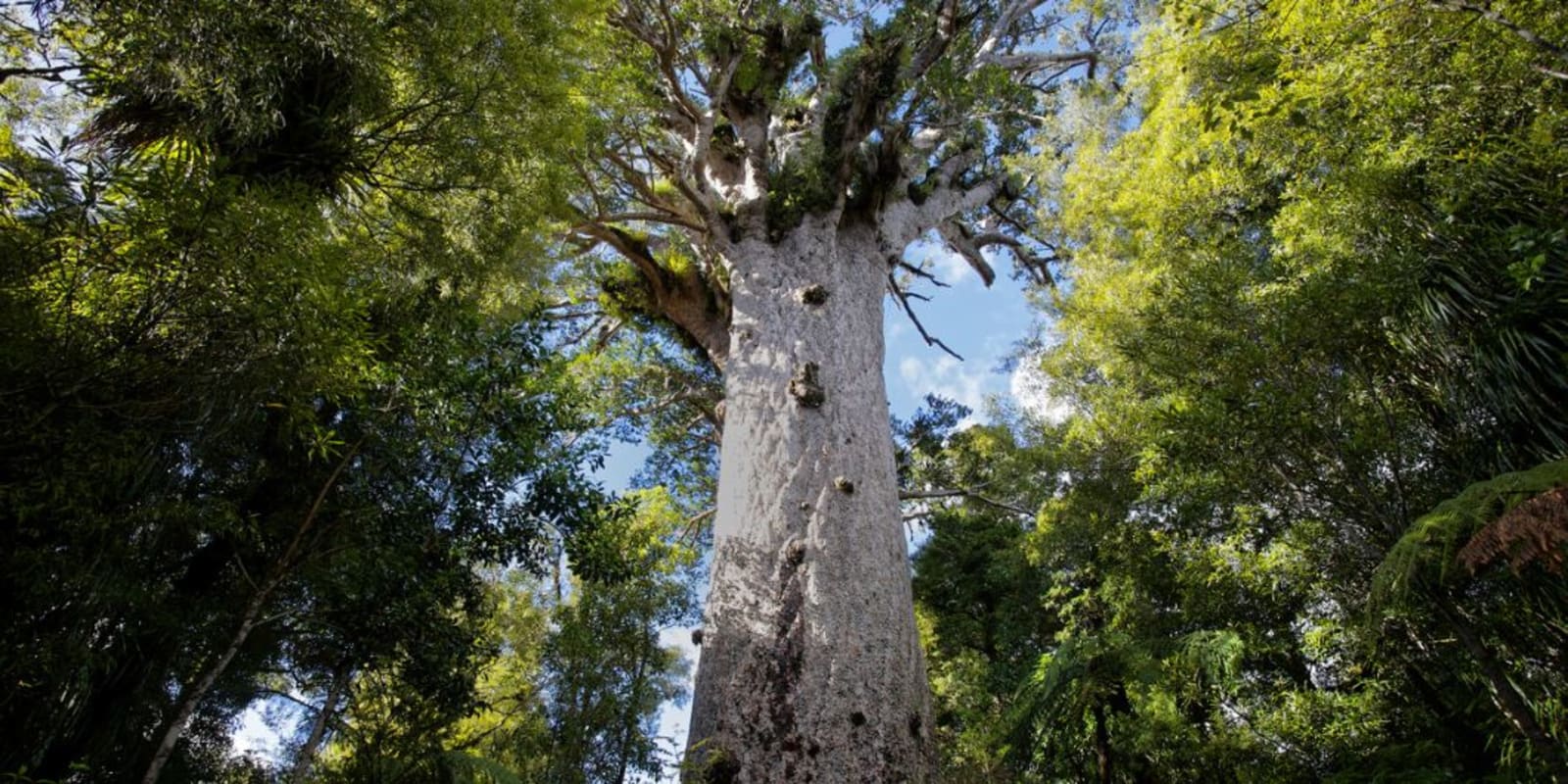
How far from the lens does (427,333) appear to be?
3.99 meters

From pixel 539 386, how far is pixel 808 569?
5.89ft

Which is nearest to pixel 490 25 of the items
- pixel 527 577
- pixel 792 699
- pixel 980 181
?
pixel 792 699

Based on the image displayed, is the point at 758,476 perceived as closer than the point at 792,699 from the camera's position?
No

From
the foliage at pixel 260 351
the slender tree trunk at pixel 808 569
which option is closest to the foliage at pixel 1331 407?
the slender tree trunk at pixel 808 569

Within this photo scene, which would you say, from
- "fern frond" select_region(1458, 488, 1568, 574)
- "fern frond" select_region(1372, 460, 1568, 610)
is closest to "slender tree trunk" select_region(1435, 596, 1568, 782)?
"fern frond" select_region(1372, 460, 1568, 610)

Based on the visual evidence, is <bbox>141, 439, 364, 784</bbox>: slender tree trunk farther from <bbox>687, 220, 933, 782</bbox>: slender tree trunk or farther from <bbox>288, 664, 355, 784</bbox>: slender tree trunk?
<bbox>687, 220, 933, 782</bbox>: slender tree trunk

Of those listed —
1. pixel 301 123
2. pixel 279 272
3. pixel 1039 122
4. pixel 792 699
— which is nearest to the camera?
pixel 279 272

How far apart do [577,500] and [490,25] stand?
7.86 ft

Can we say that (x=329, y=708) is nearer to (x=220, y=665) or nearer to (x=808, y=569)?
(x=220, y=665)

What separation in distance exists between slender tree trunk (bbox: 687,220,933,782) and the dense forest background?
0.57 metres

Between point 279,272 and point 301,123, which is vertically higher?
point 301,123

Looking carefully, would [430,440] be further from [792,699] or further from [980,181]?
[980,181]

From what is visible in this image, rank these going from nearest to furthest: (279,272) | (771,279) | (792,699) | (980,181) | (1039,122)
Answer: (279,272), (792,699), (771,279), (980,181), (1039,122)

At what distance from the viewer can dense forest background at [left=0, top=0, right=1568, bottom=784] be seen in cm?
251
